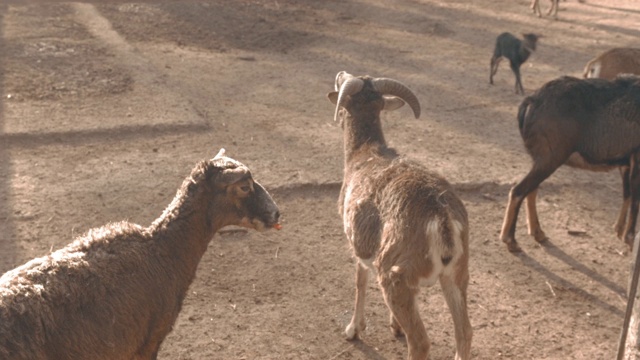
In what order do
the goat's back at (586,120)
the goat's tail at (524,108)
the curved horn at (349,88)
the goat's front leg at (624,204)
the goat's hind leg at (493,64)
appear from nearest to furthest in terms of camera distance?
the curved horn at (349,88)
the goat's back at (586,120)
the goat's tail at (524,108)
the goat's front leg at (624,204)
the goat's hind leg at (493,64)

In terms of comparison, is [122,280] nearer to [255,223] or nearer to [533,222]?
[255,223]

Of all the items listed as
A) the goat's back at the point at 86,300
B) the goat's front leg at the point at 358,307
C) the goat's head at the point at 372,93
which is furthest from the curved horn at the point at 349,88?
the goat's back at the point at 86,300

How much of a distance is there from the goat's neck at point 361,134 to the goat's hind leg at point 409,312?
5.56 ft

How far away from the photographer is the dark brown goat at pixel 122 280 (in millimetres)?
4488

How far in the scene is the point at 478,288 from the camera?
7.45 m

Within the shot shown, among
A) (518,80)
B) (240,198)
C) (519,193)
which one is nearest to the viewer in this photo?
(240,198)

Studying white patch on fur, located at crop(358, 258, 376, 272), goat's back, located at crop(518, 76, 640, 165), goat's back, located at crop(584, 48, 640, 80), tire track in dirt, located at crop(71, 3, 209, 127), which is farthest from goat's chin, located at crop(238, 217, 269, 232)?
goat's back, located at crop(584, 48, 640, 80)

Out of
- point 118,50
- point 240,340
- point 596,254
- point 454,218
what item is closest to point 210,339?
point 240,340

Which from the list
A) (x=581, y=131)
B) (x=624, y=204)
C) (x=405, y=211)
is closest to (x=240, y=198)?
(x=405, y=211)

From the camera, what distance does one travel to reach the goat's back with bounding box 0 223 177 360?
4418 millimetres

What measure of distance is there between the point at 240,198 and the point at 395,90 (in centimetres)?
241

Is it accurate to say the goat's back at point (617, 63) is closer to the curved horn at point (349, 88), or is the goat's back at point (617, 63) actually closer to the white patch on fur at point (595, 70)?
the white patch on fur at point (595, 70)

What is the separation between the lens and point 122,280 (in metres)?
5.07

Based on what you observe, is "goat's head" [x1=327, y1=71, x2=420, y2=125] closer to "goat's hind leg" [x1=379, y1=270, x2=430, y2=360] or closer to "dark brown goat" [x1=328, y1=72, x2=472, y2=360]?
"dark brown goat" [x1=328, y1=72, x2=472, y2=360]
